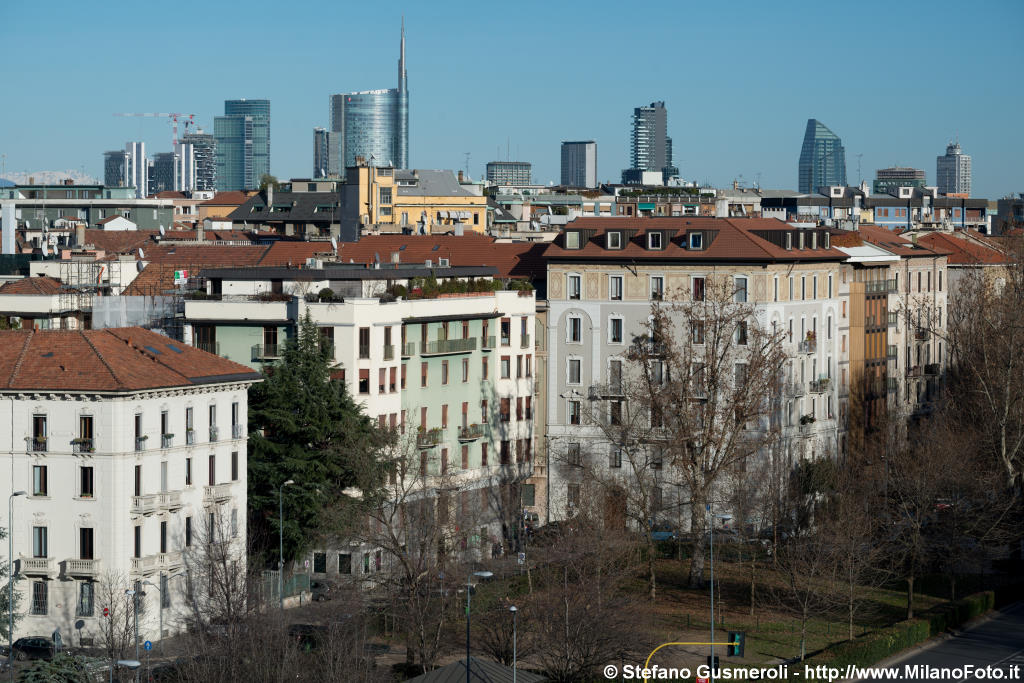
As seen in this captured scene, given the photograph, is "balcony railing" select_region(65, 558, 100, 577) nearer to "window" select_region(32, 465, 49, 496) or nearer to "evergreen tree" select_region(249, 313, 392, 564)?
"window" select_region(32, 465, 49, 496)

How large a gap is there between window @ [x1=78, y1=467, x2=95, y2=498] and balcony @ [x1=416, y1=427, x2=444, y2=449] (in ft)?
51.4

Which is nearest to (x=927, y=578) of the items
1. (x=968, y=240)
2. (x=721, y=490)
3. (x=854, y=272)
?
(x=721, y=490)

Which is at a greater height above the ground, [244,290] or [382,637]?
[244,290]

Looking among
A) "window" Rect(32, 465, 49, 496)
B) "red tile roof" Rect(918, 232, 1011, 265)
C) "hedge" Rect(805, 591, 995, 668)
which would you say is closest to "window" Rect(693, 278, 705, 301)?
"hedge" Rect(805, 591, 995, 668)

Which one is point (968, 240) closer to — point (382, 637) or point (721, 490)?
point (721, 490)

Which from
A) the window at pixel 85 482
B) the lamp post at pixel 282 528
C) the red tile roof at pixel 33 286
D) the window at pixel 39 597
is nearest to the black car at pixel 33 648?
the window at pixel 39 597

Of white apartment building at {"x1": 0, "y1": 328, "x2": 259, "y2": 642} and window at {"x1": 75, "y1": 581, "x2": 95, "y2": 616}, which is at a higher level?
white apartment building at {"x1": 0, "y1": 328, "x2": 259, "y2": 642}

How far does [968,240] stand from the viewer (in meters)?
158

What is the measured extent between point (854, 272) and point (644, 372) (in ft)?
88.9

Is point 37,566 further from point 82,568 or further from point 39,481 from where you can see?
point 39,481

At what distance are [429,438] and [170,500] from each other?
54.0ft

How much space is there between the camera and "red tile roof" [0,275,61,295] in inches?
3933

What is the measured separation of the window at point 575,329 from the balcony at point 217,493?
31141mm

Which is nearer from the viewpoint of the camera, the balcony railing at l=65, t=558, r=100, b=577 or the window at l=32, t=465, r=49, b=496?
the balcony railing at l=65, t=558, r=100, b=577
